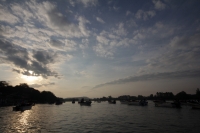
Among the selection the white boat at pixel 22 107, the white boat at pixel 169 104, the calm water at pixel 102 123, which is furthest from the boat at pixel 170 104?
the white boat at pixel 22 107

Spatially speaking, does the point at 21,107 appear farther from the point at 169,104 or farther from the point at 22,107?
the point at 169,104

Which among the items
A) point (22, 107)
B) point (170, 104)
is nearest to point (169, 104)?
point (170, 104)

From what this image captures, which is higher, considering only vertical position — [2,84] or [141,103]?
[2,84]

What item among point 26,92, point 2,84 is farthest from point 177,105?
point 26,92

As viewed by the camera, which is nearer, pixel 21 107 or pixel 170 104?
pixel 21 107

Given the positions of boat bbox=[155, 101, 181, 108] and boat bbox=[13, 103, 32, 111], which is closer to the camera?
boat bbox=[13, 103, 32, 111]

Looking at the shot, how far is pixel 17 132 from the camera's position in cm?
2491

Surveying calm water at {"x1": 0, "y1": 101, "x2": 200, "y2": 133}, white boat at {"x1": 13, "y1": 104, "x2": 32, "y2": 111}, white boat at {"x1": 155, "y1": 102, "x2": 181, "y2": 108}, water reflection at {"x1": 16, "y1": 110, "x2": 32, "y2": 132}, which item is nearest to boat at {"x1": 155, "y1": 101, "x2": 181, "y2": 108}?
white boat at {"x1": 155, "y1": 102, "x2": 181, "y2": 108}

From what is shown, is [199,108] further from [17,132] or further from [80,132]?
[17,132]

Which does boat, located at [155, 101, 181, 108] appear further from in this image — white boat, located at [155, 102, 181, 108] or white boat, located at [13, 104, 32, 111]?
white boat, located at [13, 104, 32, 111]

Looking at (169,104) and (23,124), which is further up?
Answer: (169,104)

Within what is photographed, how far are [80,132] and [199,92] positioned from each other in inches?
8757

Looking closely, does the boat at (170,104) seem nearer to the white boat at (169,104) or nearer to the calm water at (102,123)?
the white boat at (169,104)

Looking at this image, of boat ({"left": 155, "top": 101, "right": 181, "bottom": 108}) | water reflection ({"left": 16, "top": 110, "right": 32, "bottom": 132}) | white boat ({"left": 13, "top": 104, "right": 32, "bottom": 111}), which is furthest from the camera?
boat ({"left": 155, "top": 101, "right": 181, "bottom": 108})
